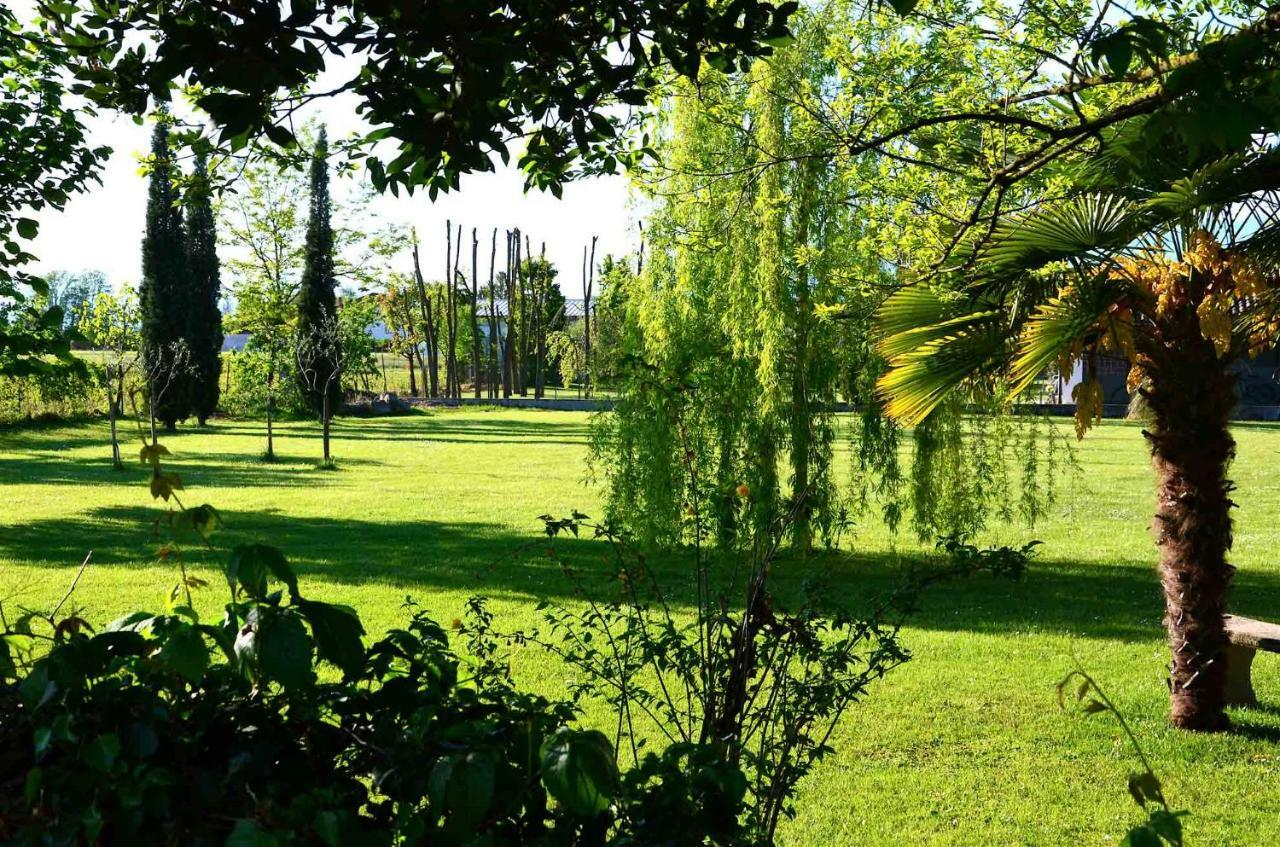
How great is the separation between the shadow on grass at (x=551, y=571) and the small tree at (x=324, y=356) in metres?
8.35

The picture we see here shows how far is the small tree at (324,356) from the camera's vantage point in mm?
24055

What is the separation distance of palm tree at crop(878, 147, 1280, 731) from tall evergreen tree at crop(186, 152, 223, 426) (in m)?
32.2

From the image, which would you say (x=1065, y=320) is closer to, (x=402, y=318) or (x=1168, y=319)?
(x=1168, y=319)

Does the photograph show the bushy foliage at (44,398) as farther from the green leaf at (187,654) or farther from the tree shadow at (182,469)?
the green leaf at (187,654)

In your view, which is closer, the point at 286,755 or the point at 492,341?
the point at 286,755

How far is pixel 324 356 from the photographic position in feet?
104

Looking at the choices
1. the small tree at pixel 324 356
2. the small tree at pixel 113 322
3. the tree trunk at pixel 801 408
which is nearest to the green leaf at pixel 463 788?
the tree trunk at pixel 801 408

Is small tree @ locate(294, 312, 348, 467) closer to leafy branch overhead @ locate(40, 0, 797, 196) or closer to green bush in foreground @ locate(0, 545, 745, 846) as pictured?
leafy branch overhead @ locate(40, 0, 797, 196)

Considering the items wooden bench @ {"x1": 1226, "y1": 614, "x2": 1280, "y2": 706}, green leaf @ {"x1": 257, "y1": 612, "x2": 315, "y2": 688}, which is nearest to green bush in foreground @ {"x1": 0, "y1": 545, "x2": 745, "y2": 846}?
green leaf @ {"x1": 257, "y1": 612, "x2": 315, "y2": 688}

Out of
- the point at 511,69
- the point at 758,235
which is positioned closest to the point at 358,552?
the point at 758,235

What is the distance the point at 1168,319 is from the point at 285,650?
5303mm

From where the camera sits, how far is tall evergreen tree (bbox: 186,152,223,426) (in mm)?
34781

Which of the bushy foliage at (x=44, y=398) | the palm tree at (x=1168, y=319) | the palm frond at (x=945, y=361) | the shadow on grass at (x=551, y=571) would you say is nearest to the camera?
the palm tree at (x=1168, y=319)

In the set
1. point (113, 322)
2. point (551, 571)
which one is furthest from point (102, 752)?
point (113, 322)
